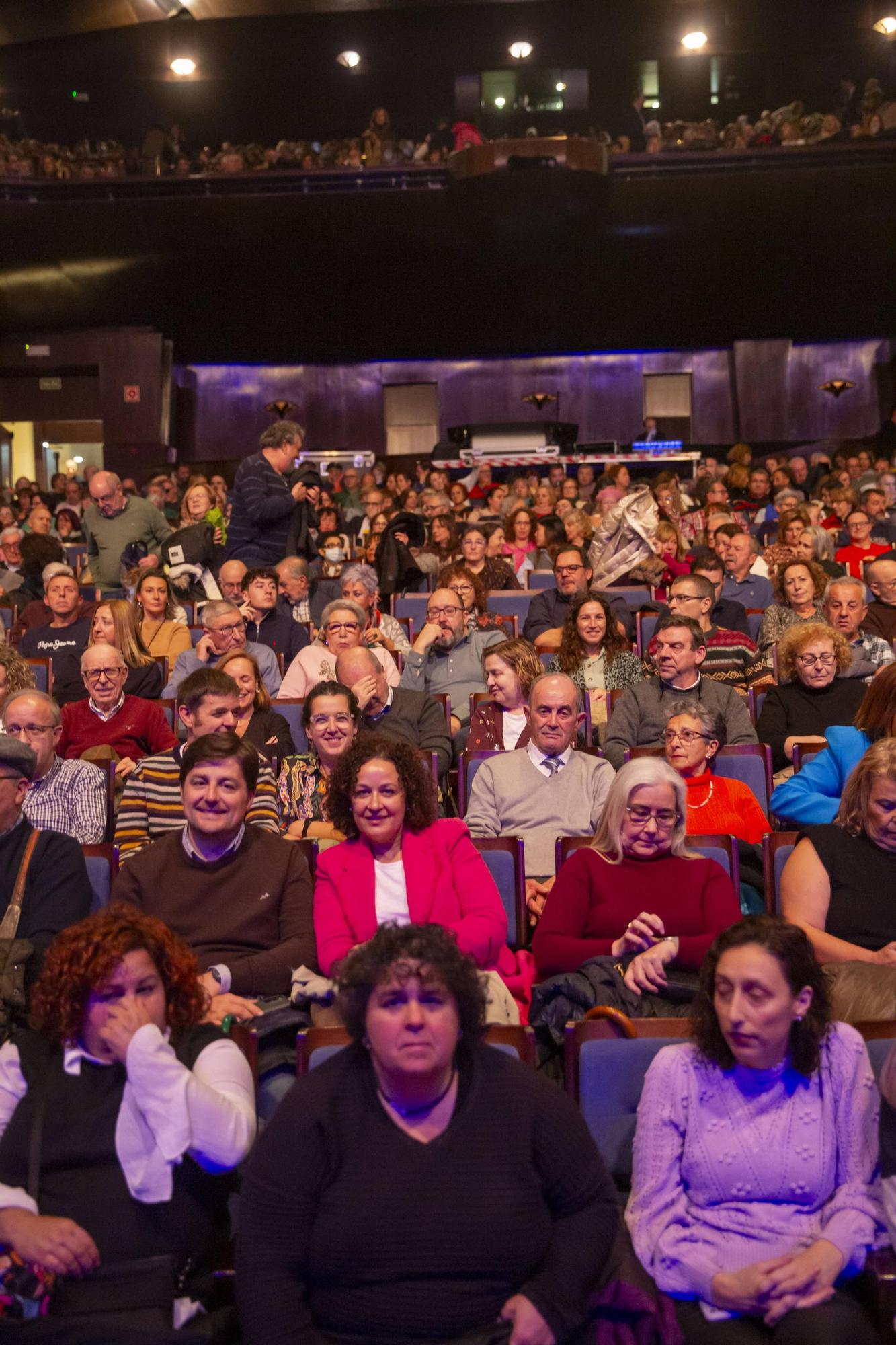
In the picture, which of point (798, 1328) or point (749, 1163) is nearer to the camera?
point (798, 1328)

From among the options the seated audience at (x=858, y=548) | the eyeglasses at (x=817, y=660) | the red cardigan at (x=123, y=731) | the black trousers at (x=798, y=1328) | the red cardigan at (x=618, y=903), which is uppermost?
the seated audience at (x=858, y=548)

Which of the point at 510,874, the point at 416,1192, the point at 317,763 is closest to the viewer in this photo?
the point at 416,1192

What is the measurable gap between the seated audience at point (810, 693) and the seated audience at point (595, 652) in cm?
59

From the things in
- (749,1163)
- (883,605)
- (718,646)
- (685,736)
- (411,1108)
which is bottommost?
(749,1163)

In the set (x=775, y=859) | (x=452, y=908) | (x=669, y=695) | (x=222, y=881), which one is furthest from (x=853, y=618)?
(x=222, y=881)

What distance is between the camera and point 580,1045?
6.78 ft

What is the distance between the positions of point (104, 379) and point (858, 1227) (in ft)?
43.2

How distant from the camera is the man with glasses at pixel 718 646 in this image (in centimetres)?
454

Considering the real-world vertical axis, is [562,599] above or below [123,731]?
above

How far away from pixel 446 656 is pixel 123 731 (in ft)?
4.32

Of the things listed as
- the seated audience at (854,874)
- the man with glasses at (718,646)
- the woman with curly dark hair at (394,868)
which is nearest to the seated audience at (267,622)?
the man with glasses at (718,646)

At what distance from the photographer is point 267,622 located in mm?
5176

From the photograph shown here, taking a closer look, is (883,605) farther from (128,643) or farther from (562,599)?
(128,643)

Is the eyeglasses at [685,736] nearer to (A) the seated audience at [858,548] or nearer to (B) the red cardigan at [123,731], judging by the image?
(B) the red cardigan at [123,731]
